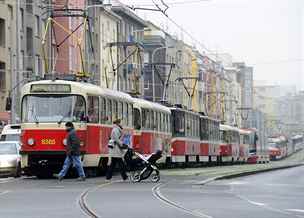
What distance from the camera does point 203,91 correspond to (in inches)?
4493

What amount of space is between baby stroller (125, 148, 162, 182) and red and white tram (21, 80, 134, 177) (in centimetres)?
210

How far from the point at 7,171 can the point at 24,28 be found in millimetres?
38108

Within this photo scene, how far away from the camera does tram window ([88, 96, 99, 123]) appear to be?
89.7 feet

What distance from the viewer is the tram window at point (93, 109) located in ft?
89.7

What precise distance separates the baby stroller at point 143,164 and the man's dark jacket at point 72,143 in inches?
62.5

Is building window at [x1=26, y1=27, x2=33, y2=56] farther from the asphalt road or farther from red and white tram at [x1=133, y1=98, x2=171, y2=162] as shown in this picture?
the asphalt road

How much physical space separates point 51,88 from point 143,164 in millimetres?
4002

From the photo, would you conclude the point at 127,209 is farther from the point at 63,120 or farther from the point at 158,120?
the point at 158,120

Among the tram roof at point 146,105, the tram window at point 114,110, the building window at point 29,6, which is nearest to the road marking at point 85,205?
the tram window at point 114,110

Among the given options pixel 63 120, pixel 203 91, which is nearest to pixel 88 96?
pixel 63 120

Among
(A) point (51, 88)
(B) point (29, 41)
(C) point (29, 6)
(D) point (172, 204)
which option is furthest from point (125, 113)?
(C) point (29, 6)

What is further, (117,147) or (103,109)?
(103,109)

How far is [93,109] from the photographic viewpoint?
2775cm

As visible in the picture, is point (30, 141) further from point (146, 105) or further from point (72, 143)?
point (146, 105)
